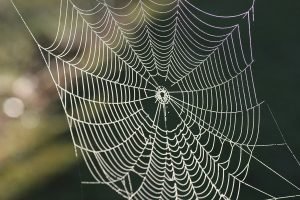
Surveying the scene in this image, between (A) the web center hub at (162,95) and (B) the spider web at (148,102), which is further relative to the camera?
(A) the web center hub at (162,95)

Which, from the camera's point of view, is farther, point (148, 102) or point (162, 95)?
point (148, 102)

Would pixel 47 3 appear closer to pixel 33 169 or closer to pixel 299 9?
pixel 33 169

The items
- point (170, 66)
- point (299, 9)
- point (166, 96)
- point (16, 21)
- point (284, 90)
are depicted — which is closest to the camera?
point (166, 96)

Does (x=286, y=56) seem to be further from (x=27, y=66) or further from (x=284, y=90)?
(x=27, y=66)

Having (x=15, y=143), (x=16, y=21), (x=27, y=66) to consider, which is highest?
(x=16, y=21)

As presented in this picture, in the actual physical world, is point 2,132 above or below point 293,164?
above

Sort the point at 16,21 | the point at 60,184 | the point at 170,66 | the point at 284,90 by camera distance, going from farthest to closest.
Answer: the point at 284,90
the point at 60,184
the point at 16,21
the point at 170,66

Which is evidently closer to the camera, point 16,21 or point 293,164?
point 16,21

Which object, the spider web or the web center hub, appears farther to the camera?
the web center hub

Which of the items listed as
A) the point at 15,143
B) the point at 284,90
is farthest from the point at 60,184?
the point at 284,90
